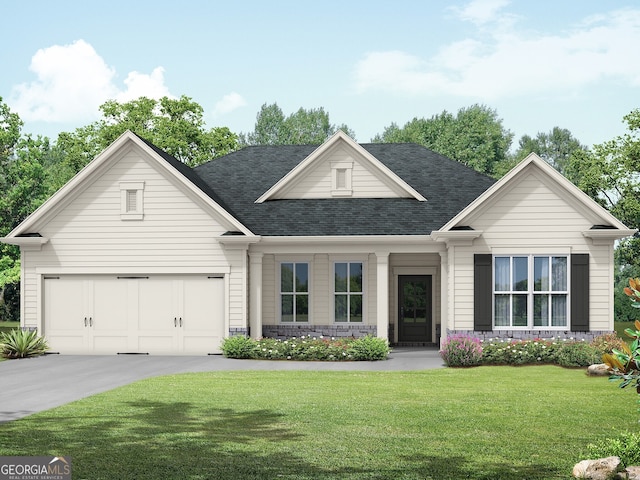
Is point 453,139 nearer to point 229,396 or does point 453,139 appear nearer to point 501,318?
point 501,318

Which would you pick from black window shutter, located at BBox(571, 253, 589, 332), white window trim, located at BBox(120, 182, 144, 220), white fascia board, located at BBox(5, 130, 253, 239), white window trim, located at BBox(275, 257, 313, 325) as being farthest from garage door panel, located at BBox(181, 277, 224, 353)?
black window shutter, located at BBox(571, 253, 589, 332)

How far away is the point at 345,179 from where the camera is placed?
26.9 metres

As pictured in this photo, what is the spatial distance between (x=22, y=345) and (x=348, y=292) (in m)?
10.2

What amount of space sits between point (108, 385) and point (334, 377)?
5023 mm

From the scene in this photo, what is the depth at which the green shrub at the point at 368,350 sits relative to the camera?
886 inches

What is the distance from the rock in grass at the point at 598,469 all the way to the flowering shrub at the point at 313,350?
13504 mm

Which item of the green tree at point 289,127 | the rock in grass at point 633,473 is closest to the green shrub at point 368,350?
the rock in grass at point 633,473

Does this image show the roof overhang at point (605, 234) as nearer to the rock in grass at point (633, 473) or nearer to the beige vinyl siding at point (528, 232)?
the beige vinyl siding at point (528, 232)

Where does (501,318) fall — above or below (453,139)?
below

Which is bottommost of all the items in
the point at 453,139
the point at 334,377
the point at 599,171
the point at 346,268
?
the point at 334,377

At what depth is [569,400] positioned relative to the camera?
14727mm

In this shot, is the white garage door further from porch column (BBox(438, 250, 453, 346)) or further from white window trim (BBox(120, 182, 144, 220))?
porch column (BBox(438, 250, 453, 346))

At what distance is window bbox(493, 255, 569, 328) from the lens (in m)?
22.7

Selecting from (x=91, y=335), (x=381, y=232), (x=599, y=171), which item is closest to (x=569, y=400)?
(x=381, y=232)
